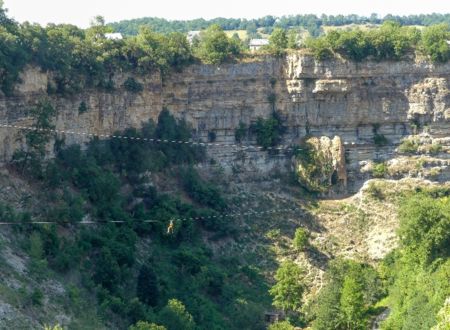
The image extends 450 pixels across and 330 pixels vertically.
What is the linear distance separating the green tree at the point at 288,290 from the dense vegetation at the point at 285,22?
57498mm

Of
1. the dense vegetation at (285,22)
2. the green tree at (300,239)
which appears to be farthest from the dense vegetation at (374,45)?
the dense vegetation at (285,22)

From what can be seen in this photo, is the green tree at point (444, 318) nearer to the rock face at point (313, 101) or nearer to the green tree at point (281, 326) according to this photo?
the green tree at point (281, 326)

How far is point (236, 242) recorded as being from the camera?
4947 centimetres

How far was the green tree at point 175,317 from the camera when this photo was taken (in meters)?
40.5

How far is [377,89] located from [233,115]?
733 cm

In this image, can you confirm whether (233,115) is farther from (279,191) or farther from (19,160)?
(19,160)

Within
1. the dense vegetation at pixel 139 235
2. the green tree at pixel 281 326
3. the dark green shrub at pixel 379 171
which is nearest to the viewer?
the dense vegetation at pixel 139 235

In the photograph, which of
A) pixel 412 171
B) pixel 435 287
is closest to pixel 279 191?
pixel 412 171

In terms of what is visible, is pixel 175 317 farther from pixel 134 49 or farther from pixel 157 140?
pixel 134 49

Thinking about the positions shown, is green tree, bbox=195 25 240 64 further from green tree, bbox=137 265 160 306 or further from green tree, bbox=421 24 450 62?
green tree, bbox=137 265 160 306

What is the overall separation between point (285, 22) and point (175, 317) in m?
83.3

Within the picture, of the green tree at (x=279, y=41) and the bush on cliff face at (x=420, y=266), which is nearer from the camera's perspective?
the bush on cliff face at (x=420, y=266)

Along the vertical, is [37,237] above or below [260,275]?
above

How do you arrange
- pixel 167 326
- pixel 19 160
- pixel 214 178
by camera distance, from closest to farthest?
pixel 167 326
pixel 19 160
pixel 214 178
